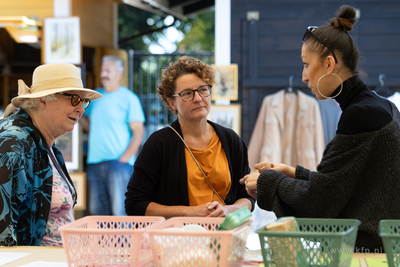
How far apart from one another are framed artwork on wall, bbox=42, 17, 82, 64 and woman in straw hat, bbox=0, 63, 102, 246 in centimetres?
321

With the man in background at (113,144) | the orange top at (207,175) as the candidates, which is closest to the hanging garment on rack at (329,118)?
the man in background at (113,144)

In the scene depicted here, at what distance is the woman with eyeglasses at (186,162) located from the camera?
87.8 inches

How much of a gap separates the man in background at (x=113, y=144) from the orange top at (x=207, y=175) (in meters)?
3.43

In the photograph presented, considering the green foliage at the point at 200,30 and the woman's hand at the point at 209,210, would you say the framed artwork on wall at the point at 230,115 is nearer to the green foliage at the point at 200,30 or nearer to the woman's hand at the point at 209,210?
the woman's hand at the point at 209,210

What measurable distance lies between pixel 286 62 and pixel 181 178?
3.20m

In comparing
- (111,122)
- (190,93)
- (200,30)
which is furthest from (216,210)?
(200,30)

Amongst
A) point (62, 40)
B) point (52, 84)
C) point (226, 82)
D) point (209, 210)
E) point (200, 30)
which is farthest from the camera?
point (200, 30)

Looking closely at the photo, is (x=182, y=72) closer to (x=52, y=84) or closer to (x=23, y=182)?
(x=52, y=84)

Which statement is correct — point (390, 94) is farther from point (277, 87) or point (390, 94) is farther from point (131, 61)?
point (131, 61)

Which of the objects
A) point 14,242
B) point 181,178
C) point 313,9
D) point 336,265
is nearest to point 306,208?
point 336,265

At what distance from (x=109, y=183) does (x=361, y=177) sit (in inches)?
180

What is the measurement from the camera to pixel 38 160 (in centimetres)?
209

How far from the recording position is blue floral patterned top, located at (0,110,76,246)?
1.86 meters

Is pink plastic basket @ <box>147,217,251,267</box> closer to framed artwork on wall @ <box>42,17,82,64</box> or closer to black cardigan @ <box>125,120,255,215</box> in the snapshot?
black cardigan @ <box>125,120,255,215</box>
